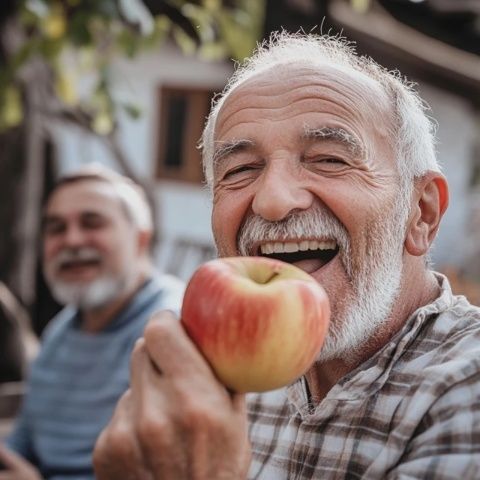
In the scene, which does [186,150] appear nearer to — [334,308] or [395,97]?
[395,97]

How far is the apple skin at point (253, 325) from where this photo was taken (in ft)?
3.66

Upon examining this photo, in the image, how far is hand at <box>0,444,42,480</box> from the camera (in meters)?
2.84

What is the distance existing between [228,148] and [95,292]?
2.06m

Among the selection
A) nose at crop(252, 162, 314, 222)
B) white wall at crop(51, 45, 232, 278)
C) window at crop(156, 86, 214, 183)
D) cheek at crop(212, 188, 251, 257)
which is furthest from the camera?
window at crop(156, 86, 214, 183)

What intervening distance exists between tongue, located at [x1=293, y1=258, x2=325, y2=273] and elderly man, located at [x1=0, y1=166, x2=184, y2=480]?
1.72 m

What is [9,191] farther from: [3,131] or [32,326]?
[32,326]

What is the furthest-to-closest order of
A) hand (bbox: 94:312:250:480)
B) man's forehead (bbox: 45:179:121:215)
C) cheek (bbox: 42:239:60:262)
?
cheek (bbox: 42:239:60:262), man's forehead (bbox: 45:179:121:215), hand (bbox: 94:312:250:480)

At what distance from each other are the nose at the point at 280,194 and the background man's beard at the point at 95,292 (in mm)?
2106

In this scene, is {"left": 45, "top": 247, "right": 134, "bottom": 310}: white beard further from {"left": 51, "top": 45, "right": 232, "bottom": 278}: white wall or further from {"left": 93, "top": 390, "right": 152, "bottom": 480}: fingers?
{"left": 51, "top": 45, "right": 232, "bottom": 278}: white wall

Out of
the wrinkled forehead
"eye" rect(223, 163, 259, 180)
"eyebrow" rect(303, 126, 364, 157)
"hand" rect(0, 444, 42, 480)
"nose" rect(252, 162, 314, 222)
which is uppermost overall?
the wrinkled forehead

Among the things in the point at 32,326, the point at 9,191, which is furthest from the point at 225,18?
the point at 32,326

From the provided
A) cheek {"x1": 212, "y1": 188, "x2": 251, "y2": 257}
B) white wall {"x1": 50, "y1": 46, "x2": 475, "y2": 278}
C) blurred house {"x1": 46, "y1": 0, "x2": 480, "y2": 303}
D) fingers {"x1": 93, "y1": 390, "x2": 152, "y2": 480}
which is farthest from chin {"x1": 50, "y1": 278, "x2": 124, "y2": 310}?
white wall {"x1": 50, "y1": 46, "x2": 475, "y2": 278}

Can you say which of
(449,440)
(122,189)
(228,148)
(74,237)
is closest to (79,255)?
(74,237)

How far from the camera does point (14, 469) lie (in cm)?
287
